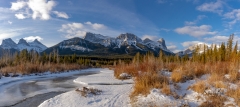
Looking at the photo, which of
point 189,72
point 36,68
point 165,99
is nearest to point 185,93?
point 165,99

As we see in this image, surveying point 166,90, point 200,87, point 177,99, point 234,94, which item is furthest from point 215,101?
point 166,90

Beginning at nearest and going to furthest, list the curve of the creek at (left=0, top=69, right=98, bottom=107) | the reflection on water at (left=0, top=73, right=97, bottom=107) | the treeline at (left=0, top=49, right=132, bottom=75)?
1. the curve of the creek at (left=0, top=69, right=98, bottom=107)
2. the reflection on water at (left=0, top=73, right=97, bottom=107)
3. the treeline at (left=0, top=49, right=132, bottom=75)

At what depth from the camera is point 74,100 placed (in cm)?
762

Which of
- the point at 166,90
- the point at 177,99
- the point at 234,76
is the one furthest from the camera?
the point at 234,76

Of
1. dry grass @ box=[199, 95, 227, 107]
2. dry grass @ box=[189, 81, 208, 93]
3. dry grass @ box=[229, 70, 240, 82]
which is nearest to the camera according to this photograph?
dry grass @ box=[199, 95, 227, 107]

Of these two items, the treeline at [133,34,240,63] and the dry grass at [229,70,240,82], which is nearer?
the dry grass at [229,70,240,82]

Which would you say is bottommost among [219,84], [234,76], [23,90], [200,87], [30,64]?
[23,90]

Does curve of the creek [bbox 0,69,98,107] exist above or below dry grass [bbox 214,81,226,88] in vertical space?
below

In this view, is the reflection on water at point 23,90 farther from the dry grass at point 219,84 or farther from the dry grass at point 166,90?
the dry grass at point 219,84

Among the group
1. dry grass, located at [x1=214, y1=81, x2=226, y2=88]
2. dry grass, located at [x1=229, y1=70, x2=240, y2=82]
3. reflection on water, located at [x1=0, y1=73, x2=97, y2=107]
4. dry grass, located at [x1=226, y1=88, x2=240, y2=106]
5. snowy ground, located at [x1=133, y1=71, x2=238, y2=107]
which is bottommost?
reflection on water, located at [x1=0, y1=73, x2=97, y2=107]

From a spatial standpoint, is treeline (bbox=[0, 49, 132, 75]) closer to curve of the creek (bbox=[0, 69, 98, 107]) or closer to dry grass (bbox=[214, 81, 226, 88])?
curve of the creek (bbox=[0, 69, 98, 107])

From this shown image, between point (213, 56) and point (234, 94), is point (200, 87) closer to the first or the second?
point (234, 94)

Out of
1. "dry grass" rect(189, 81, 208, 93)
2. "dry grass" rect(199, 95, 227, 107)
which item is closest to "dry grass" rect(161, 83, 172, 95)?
"dry grass" rect(189, 81, 208, 93)

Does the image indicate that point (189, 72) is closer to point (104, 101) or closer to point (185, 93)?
point (185, 93)
